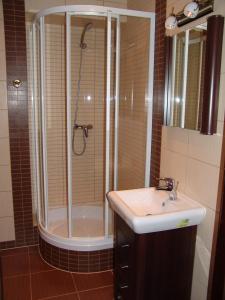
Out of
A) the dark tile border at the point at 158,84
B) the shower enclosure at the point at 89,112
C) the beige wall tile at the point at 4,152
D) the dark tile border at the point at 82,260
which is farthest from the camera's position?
the beige wall tile at the point at 4,152

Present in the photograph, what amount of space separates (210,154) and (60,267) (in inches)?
68.4

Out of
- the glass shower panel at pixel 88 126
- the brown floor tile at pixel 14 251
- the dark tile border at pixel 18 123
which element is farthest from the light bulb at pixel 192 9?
the brown floor tile at pixel 14 251

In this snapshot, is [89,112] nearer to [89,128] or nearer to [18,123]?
[89,128]

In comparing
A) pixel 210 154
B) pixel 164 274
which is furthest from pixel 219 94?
pixel 164 274

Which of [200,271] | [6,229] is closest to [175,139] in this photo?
[200,271]

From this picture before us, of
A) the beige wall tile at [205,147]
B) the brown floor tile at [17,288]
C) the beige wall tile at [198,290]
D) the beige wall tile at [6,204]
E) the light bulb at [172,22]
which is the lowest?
the brown floor tile at [17,288]

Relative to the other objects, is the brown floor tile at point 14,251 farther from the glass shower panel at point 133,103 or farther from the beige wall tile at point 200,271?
the beige wall tile at point 200,271

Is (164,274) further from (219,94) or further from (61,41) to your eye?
(61,41)

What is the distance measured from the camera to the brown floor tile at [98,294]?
2.14 m

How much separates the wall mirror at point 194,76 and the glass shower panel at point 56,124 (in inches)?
50.9

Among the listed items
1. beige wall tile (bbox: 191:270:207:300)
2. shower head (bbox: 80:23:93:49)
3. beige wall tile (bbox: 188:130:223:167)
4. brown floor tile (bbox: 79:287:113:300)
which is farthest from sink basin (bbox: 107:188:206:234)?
shower head (bbox: 80:23:93:49)

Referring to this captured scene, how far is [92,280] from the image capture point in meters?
2.33

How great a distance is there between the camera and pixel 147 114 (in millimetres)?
2354

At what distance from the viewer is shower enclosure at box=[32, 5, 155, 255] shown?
2246 mm
